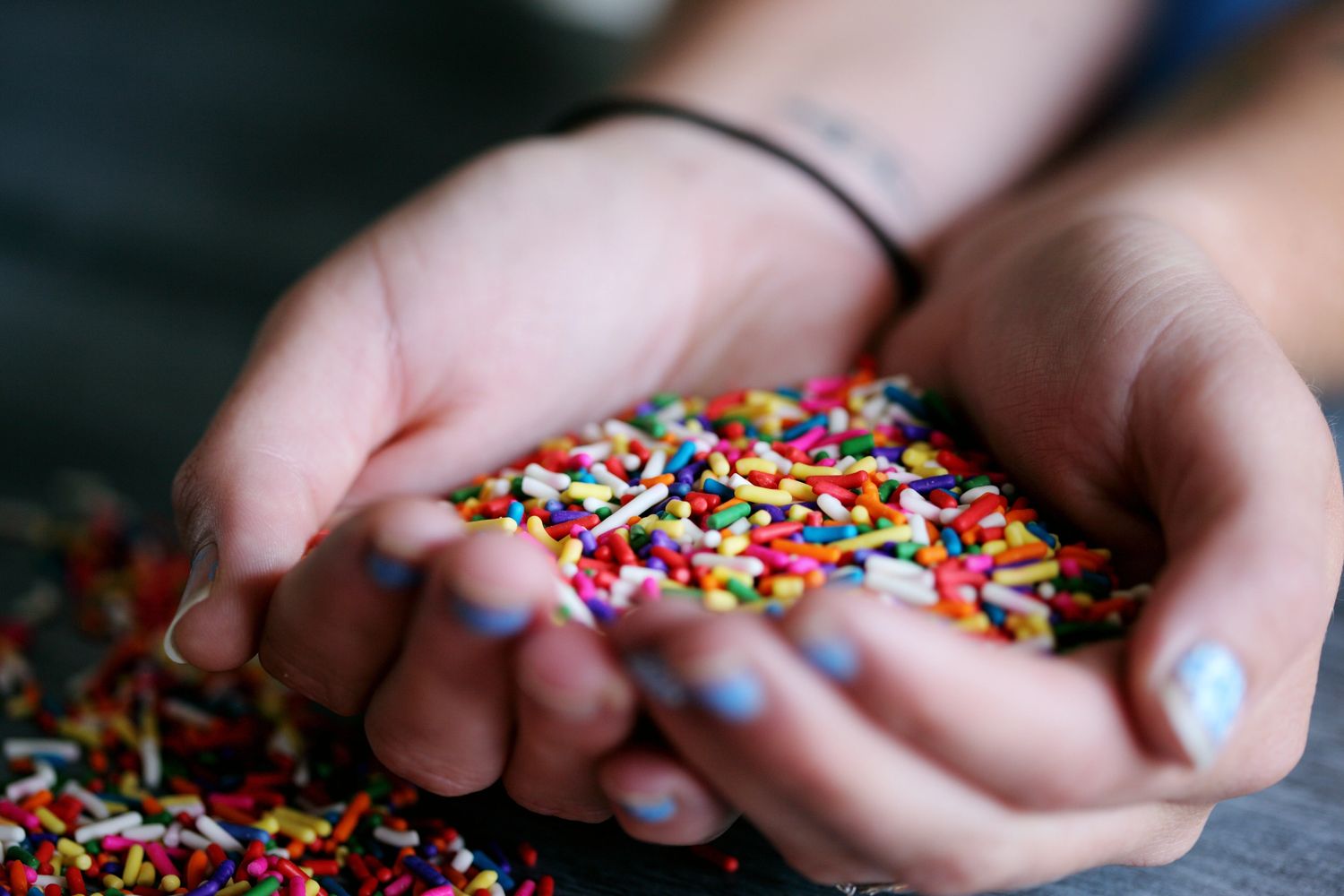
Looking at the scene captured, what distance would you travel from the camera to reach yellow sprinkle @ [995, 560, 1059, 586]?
116 cm

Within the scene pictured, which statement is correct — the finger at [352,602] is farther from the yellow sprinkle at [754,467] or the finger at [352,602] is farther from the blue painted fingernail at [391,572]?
the yellow sprinkle at [754,467]

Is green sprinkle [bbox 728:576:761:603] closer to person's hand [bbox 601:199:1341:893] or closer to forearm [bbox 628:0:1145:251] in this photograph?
person's hand [bbox 601:199:1341:893]

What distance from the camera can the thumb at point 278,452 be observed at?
122 cm

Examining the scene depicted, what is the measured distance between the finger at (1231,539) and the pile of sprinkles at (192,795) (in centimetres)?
77

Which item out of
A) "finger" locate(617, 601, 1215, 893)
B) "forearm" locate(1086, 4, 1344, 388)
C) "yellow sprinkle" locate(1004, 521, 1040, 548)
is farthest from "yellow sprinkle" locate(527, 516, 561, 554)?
"forearm" locate(1086, 4, 1344, 388)

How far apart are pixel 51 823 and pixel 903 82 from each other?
7.56 ft

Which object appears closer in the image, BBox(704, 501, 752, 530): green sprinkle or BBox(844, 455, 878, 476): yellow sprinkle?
BBox(704, 501, 752, 530): green sprinkle

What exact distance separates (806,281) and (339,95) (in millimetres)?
2358

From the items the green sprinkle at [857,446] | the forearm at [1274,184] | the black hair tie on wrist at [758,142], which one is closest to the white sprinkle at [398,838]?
the green sprinkle at [857,446]

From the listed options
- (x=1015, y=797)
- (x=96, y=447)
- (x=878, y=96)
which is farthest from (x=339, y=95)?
(x=1015, y=797)

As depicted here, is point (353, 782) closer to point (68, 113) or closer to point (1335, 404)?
point (1335, 404)

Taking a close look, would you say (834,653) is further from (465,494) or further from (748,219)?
(748,219)

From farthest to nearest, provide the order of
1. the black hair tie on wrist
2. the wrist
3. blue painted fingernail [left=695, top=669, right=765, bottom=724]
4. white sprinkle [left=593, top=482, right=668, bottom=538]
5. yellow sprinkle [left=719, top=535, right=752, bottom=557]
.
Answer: the black hair tie on wrist → the wrist → white sprinkle [left=593, top=482, right=668, bottom=538] → yellow sprinkle [left=719, top=535, right=752, bottom=557] → blue painted fingernail [left=695, top=669, right=765, bottom=724]

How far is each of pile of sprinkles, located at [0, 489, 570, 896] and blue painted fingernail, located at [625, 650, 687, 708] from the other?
480mm
